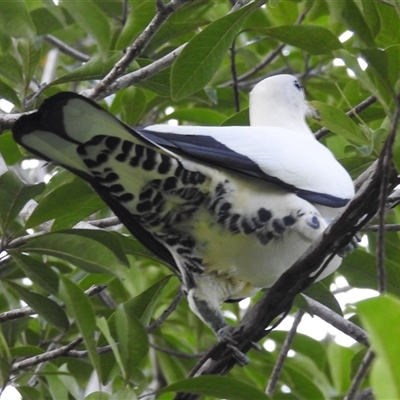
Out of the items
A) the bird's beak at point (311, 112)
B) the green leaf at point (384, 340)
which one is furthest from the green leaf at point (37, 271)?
the green leaf at point (384, 340)

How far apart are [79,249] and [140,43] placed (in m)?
0.85

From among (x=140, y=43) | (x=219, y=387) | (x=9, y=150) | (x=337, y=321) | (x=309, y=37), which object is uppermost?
(x=140, y=43)

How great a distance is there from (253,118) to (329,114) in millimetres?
1045

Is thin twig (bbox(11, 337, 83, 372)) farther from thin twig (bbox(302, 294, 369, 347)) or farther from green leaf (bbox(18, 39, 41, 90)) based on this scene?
green leaf (bbox(18, 39, 41, 90))

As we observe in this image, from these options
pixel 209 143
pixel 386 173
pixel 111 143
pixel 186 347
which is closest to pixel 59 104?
pixel 111 143

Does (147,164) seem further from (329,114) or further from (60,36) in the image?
(60,36)

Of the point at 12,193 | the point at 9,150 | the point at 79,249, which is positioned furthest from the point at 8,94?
the point at 79,249

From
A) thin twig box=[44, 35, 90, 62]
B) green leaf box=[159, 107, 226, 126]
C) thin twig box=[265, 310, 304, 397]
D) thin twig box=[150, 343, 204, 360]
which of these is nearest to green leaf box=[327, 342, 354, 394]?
thin twig box=[265, 310, 304, 397]

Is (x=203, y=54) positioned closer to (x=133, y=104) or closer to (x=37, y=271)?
(x=133, y=104)

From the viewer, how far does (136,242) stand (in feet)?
11.9

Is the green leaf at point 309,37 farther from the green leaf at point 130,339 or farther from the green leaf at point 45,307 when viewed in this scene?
the green leaf at point 130,339

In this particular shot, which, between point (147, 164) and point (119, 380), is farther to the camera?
point (119, 380)

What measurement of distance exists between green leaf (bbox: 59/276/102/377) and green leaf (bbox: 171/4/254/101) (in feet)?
3.87

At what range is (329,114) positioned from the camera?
2994 mm
